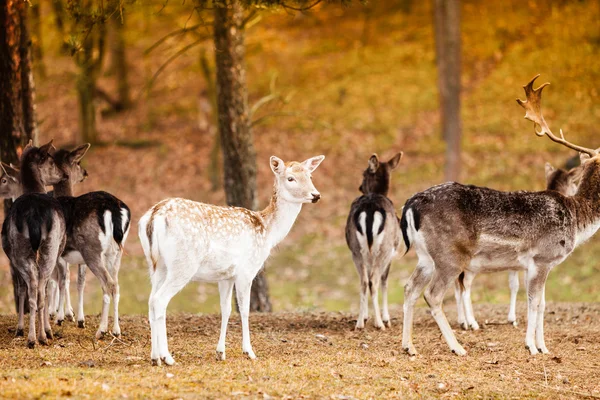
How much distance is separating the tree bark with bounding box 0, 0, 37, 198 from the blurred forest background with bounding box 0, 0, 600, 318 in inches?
222

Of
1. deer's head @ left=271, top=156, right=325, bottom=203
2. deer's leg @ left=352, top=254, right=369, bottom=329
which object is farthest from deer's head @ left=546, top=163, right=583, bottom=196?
deer's head @ left=271, top=156, right=325, bottom=203

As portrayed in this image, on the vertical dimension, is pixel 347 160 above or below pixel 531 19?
below

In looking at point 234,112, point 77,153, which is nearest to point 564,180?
point 234,112

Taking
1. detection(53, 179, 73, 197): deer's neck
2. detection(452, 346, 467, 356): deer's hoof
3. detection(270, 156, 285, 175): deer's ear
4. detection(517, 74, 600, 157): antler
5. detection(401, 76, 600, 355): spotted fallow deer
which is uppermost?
detection(517, 74, 600, 157): antler

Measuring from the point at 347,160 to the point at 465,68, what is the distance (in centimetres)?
747

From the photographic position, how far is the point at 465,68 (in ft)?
90.0

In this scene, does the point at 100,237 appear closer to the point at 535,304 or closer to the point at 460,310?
the point at 460,310

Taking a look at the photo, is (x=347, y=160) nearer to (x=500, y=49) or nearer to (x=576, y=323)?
(x=500, y=49)

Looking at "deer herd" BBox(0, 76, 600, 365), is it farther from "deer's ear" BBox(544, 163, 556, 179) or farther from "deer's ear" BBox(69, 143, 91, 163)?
"deer's ear" BBox(544, 163, 556, 179)

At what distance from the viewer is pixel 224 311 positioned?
317 inches

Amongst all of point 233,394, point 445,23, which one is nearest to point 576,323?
point 233,394

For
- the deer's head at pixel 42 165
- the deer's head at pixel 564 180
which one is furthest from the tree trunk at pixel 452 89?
the deer's head at pixel 42 165

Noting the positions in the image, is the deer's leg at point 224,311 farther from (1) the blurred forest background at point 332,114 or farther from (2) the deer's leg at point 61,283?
(1) the blurred forest background at point 332,114

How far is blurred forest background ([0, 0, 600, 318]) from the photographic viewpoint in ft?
58.0
